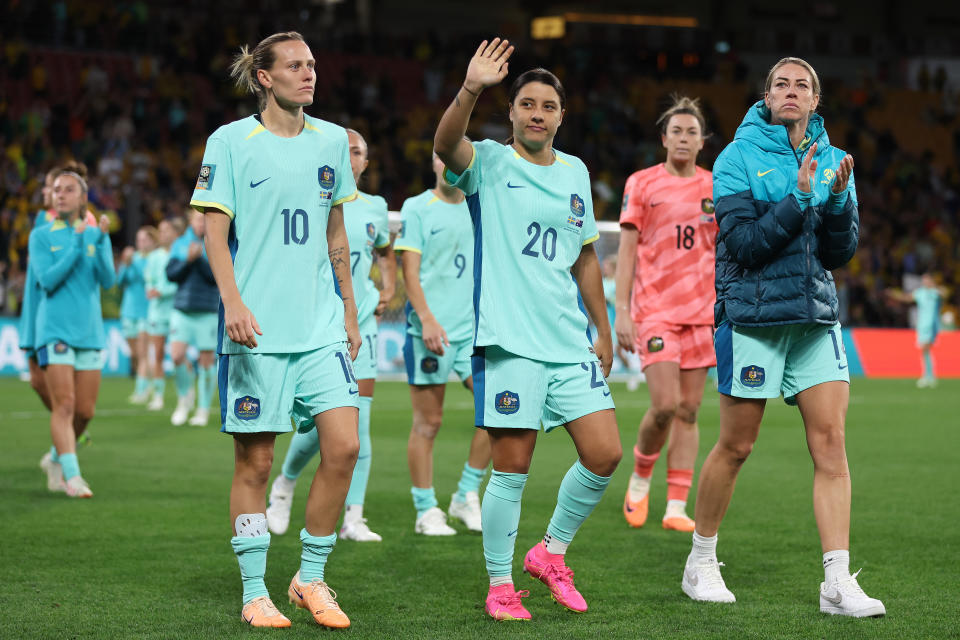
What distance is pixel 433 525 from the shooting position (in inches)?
273

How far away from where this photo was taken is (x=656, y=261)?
7.29 m

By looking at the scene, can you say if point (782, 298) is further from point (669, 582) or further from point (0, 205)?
point (0, 205)

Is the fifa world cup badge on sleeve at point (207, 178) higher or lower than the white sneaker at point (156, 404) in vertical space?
higher

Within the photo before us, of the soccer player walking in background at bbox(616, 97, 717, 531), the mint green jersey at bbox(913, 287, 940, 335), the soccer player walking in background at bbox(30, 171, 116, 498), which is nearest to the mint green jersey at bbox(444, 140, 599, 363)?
the soccer player walking in background at bbox(616, 97, 717, 531)

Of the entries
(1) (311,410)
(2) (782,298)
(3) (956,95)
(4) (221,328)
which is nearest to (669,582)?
(2) (782,298)

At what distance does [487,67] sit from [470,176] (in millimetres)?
588

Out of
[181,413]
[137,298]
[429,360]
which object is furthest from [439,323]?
[137,298]

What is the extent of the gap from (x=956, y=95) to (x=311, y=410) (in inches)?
1482

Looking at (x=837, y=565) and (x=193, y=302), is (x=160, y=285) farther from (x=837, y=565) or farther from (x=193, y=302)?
(x=837, y=565)

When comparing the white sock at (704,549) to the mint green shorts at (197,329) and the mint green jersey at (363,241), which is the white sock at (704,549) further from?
the mint green shorts at (197,329)

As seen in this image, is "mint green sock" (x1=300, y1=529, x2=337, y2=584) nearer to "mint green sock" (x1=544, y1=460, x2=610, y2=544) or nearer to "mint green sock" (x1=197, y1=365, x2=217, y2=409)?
"mint green sock" (x1=544, y1=460, x2=610, y2=544)

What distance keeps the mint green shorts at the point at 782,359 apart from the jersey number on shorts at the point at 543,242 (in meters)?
0.88

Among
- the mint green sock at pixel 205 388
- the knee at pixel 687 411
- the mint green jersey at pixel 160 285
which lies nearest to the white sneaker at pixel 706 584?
the knee at pixel 687 411

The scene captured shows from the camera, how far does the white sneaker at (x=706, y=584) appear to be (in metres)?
A: 5.16
